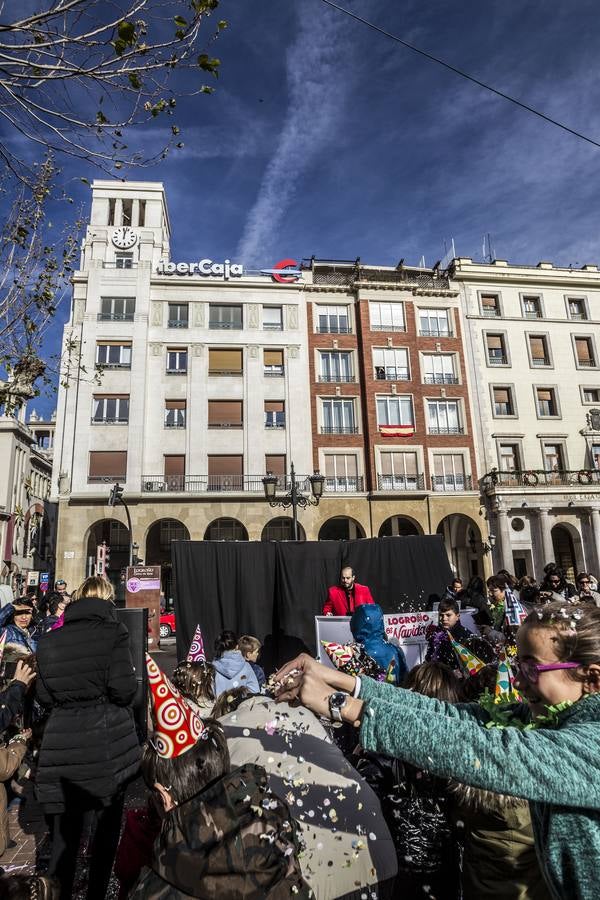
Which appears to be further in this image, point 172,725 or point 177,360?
point 177,360

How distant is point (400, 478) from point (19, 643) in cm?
2258

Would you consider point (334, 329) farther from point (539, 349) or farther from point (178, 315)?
point (539, 349)

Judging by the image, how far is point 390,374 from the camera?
91.6 feet

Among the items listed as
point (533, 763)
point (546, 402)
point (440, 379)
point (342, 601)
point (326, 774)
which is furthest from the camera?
point (546, 402)

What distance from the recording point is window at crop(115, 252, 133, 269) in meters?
27.5

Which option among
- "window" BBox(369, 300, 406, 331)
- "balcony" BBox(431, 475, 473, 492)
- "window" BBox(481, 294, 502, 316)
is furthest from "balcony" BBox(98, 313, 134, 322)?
"window" BBox(481, 294, 502, 316)

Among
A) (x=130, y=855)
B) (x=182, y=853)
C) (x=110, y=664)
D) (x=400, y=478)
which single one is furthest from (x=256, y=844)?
(x=400, y=478)

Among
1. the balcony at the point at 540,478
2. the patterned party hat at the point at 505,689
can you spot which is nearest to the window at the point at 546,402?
the balcony at the point at 540,478

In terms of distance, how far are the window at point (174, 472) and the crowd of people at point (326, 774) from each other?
72.1 feet

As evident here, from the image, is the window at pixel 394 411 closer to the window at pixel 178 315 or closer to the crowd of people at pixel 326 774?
the window at pixel 178 315

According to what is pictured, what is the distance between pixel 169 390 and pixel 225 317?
501 centimetres

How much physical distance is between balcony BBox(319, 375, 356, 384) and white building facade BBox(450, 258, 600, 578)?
22.2 feet

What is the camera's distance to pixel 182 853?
4.59 ft

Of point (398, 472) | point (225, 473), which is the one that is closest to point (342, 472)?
point (398, 472)
